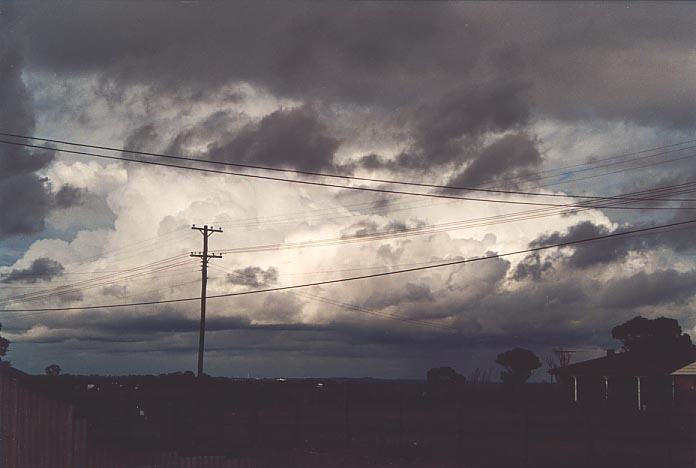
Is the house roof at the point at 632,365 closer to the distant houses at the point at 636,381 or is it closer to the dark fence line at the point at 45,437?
the distant houses at the point at 636,381

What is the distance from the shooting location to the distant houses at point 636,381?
161 ft

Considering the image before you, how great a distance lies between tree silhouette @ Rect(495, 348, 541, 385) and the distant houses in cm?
3650

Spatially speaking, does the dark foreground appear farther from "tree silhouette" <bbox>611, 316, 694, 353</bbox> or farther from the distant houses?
"tree silhouette" <bbox>611, 316, 694, 353</bbox>

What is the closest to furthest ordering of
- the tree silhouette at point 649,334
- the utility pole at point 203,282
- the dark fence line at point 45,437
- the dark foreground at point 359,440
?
the dark fence line at point 45,437 → the dark foreground at point 359,440 → the utility pole at point 203,282 → the tree silhouette at point 649,334

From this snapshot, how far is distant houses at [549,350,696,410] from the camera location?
161 feet

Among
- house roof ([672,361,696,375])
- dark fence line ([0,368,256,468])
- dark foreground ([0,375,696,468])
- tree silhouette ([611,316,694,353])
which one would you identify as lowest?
dark foreground ([0,375,696,468])

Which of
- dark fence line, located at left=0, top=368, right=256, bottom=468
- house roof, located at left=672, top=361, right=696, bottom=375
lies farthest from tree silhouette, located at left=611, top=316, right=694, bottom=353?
dark fence line, located at left=0, top=368, right=256, bottom=468

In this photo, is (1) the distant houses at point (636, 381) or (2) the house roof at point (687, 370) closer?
(2) the house roof at point (687, 370)

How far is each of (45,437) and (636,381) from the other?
4815 centimetres

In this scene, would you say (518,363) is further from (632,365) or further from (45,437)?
(45,437)

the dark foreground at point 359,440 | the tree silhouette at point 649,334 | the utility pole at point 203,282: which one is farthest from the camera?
the tree silhouette at point 649,334

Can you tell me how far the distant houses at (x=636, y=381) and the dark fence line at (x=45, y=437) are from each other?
127 feet

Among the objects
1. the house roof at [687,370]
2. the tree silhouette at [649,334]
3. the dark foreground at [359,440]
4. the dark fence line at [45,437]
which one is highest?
the tree silhouette at [649,334]

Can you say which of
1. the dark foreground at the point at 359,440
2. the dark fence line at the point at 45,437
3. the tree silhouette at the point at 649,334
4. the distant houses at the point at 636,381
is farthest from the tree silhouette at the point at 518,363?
the dark fence line at the point at 45,437
